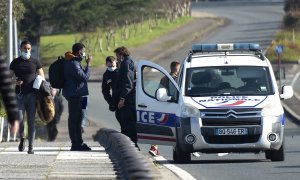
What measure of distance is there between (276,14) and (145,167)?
98.8m

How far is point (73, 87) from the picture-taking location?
15719mm

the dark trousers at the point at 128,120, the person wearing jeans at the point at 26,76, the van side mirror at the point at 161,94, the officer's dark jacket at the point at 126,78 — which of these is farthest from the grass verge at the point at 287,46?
the person wearing jeans at the point at 26,76

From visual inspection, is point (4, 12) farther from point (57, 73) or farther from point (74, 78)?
point (74, 78)

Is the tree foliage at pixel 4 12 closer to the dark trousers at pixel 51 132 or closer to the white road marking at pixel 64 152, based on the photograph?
the dark trousers at pixel 51 132

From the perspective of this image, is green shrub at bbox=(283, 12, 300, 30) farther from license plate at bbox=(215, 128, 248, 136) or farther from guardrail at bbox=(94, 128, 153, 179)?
Result: license plate at bbox=(215, 128, 248, 136)

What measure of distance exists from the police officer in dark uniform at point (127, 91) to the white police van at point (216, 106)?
14 centimetres

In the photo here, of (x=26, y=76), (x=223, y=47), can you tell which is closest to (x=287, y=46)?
(x=223, y=47)

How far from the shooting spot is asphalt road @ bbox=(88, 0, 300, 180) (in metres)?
14.0

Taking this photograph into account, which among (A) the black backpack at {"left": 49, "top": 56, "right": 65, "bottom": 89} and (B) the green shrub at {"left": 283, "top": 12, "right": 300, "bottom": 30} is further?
(B) the green shrub at {"left": 283, "top": 12, "right": 300, "bottom": 30}

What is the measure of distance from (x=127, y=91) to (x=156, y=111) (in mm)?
564

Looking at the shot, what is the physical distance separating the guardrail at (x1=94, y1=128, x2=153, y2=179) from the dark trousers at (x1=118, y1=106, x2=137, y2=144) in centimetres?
31

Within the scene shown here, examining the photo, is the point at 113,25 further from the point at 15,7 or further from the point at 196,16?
the point at 15,7

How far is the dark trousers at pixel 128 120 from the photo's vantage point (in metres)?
16.6

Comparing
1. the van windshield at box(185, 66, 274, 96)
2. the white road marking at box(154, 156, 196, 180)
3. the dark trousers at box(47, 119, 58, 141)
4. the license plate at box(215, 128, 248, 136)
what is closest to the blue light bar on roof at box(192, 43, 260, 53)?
the van windshield at box(185, 66, 274, 96)
